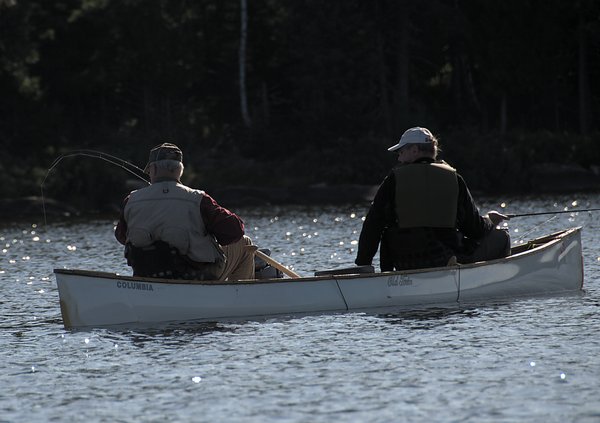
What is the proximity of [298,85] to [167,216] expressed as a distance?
1443 inches

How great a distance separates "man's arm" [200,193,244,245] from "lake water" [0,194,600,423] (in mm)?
877

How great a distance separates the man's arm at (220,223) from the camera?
43.5 ft

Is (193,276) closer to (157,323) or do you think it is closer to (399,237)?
(157,323)

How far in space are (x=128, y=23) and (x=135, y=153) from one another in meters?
5.16

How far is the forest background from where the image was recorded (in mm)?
47312

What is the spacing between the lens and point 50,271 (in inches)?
840

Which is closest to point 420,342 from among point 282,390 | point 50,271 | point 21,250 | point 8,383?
point 282,390

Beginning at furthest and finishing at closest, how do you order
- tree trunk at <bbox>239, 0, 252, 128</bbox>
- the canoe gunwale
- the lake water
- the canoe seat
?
1. tree trunk at <bbox>239, 0, 252, 128</bbox>
2. the canoe seat
3. the canoe gunwale
4. the lake water

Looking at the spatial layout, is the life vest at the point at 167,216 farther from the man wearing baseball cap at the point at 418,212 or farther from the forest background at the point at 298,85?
the forest background at the point at 298,85

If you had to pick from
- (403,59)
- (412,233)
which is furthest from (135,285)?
(403,59)

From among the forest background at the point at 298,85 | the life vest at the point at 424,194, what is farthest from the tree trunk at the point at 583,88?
the life vest at the point at 424,194

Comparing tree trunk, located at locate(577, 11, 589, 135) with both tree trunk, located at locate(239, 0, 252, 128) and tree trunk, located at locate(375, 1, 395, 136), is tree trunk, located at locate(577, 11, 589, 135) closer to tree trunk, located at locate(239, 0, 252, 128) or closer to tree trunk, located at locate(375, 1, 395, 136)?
tree trunk, located at locate(375, 1, 395, 136)

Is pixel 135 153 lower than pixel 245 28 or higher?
lower

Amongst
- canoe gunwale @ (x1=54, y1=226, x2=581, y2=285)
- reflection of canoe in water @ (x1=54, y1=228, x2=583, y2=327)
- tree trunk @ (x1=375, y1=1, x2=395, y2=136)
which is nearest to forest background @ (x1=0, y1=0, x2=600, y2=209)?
tree trunk @ (x1=375, y1=1, x2=395, y2=136)
